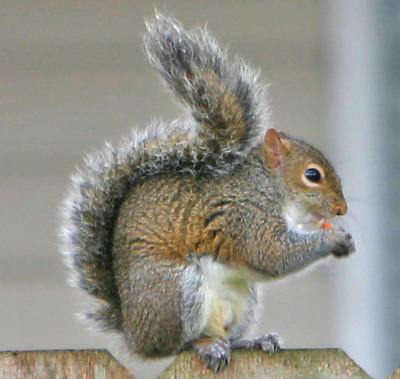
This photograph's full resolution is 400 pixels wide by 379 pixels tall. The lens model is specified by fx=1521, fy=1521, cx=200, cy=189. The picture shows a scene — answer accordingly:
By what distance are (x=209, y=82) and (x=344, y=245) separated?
21.2 inches

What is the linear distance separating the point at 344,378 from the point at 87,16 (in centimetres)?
336

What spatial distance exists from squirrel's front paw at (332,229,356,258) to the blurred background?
5.66 ft

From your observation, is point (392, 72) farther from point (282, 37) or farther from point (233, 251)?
point (233, 251)

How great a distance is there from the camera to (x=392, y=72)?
570 cm

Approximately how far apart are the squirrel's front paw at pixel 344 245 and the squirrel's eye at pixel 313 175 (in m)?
0.27

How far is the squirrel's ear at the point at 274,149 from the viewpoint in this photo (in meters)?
4.10

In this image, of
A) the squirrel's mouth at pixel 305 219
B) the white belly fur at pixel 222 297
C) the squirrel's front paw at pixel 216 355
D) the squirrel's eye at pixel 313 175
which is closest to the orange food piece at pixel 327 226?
the squirrel's mouth at pixel 305 219

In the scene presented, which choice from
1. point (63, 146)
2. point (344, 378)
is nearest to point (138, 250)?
point (344, 378)

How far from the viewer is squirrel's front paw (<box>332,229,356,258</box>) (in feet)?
12.5

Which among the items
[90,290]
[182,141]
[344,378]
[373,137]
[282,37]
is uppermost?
[282,37]

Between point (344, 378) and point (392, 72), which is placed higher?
point (392, 72)

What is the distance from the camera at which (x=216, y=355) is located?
308cm

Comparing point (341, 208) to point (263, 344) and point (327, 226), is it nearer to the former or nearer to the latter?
point (327, 226)

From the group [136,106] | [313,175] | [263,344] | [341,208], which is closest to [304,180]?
[313,175]
